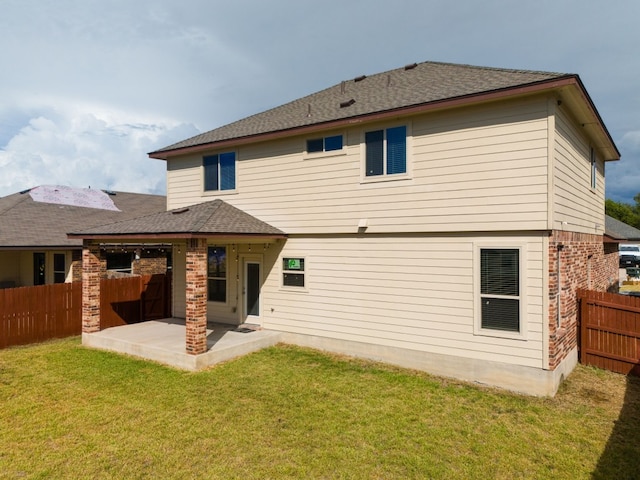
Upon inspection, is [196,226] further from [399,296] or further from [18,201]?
[18,201]

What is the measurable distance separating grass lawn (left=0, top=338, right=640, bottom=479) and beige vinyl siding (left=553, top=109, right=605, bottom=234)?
12.0 ft

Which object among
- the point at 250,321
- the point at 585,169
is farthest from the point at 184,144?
the point at 585,169

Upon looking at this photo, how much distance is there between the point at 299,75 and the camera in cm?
2242

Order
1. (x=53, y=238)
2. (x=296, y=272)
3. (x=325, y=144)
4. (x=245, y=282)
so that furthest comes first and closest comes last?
(x=53, y=238), (x=245, y=282), (x=296, y=272), (x=325, y=144)

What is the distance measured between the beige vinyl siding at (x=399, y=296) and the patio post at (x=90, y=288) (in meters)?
5.04

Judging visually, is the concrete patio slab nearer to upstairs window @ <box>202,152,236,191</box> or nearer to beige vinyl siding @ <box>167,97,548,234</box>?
beige vinyl siding @ <box>167,97,548,234</box>

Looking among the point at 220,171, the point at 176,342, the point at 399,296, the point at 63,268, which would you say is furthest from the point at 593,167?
the point at 63,268

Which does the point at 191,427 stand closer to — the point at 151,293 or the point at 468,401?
the point at 468,401

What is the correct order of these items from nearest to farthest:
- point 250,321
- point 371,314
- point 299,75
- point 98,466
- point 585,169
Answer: point 98,466 → point 371,314 → point 585,169 → point 250,321 → point 299,75

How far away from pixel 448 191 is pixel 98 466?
7945 millimetres

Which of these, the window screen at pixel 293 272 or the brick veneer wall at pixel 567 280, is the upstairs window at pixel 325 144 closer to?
the window screen at pixel 293 272

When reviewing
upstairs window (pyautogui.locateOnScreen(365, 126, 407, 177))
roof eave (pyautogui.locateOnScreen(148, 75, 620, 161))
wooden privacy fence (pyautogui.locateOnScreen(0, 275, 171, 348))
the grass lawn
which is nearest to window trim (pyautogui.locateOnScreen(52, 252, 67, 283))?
wooden privacy fence (pyautogui.locateOnScreen(0, 275, 171, 348))

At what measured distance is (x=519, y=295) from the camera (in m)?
7.71

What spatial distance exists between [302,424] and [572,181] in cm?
823
